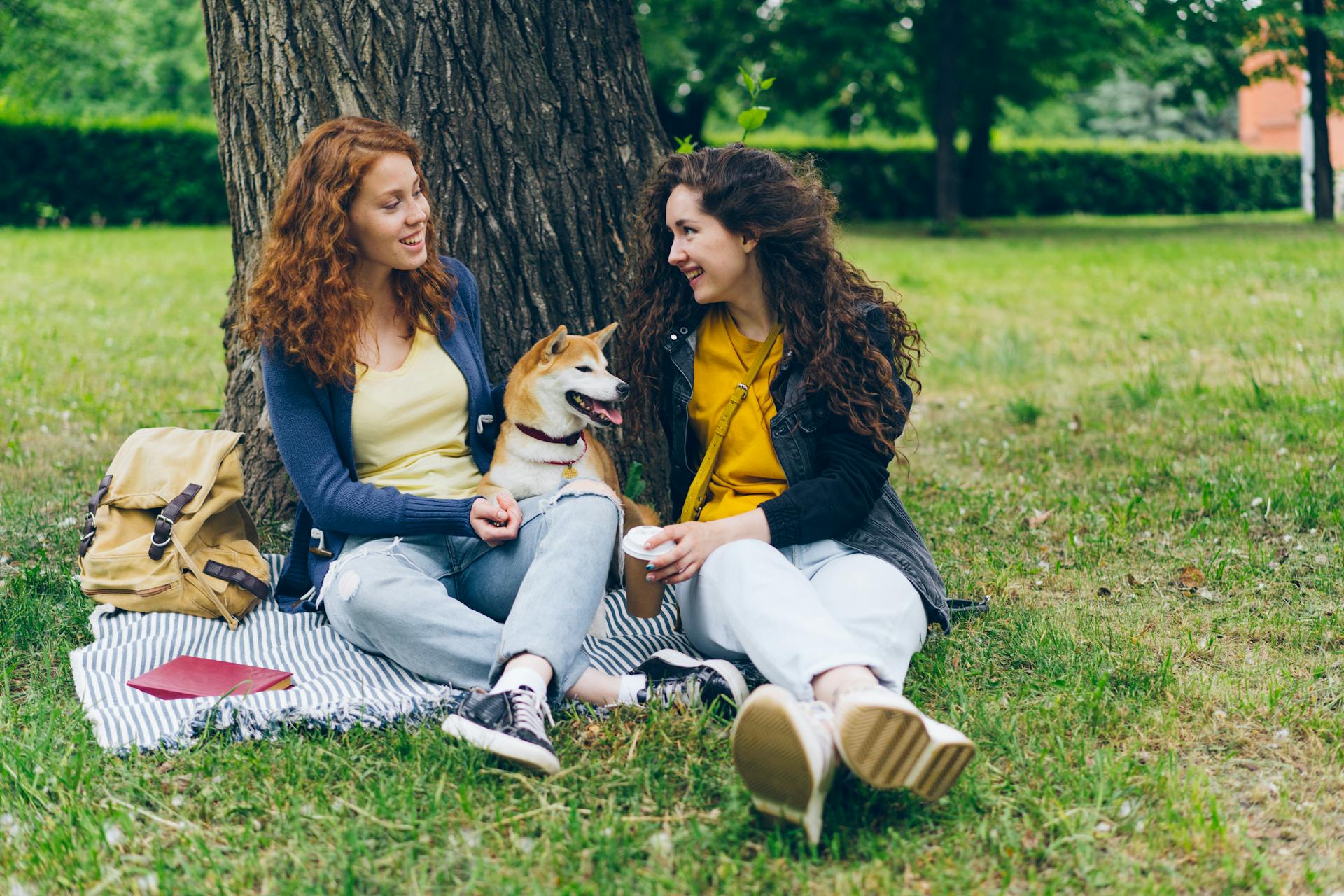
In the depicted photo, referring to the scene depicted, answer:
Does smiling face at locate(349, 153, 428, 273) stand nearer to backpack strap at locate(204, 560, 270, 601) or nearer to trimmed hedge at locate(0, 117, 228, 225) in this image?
backpack strap at locate(204, 560, 270, 601)

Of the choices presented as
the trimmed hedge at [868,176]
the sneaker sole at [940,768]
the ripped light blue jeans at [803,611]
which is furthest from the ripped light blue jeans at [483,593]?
the trimmed hedge at [868,176]

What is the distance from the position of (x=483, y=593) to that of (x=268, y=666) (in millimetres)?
636

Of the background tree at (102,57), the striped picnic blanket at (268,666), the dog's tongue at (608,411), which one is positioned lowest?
the striped picnic blanket at (268,666)

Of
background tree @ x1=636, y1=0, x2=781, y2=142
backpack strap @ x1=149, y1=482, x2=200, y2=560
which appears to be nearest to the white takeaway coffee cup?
backpack strap @ x1=149, y1=482, x2=200, y2=560

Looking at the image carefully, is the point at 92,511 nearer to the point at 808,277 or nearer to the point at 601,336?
the point at 601,336

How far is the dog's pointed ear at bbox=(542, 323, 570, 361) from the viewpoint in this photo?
3438 millimetres

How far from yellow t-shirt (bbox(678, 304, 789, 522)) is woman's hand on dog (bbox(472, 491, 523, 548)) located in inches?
21.3

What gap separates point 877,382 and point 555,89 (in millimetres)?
1754

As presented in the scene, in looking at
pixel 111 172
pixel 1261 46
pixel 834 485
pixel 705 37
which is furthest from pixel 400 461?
pixel 1261 46

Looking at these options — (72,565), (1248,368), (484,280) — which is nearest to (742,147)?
(484,280)

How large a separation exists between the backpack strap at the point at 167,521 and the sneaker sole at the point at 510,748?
4.39 feet

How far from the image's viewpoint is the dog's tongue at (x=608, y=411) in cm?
337

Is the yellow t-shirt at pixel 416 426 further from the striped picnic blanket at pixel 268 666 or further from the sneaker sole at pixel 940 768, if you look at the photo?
the sneaker sole at pixel 940 768

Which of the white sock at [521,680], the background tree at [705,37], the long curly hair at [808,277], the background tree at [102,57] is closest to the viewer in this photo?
the white sock at [521,680]
